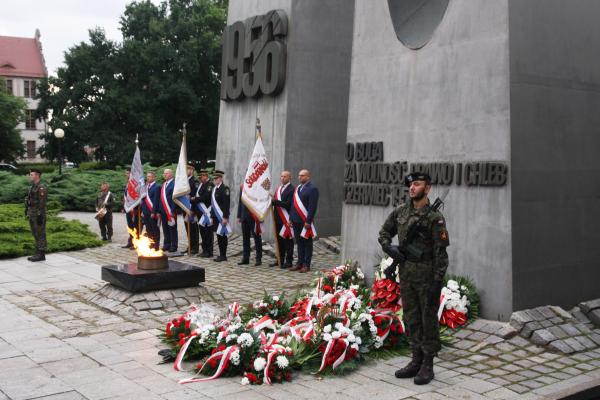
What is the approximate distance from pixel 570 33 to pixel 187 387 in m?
6.26

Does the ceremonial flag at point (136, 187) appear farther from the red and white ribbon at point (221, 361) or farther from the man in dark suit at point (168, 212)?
the red and white ribbon at point (221, 361)

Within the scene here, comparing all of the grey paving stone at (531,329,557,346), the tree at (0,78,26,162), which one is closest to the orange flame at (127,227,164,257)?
the grey paving stone at (531,329,557,346)

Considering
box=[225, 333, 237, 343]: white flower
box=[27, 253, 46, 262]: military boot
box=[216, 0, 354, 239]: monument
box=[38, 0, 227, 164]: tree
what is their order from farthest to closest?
box=[38, 0, 227, 164]: tree
box=[216, 0, 354, 239]: monument
box=[27, 253, 46, 262]: military boot
box=[225, 333, 237, 343]: white flower

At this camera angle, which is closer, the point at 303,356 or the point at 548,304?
the point at 303,356

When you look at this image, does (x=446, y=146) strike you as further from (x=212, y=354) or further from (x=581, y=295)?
(x=212, y=354)

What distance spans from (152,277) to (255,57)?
8327 mm

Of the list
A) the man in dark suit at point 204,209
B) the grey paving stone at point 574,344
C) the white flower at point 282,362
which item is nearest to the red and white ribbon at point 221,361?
the white flower at point 282,362

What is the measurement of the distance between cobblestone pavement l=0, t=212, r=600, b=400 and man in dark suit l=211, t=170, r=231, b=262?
398 centimetres

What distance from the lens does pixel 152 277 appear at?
30.0ft

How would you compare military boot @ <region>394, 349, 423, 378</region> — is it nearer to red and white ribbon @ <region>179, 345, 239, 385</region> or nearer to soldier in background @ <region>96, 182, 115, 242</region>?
red and white ribbon @ <region>179, 345, 239, 385</region>

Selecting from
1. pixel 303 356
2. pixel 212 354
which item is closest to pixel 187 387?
pixel 212 354

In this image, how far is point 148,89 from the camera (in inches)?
1534

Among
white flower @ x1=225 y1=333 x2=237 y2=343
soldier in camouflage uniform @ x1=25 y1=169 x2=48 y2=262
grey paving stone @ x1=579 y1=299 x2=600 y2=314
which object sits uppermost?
soldier in camouflage uniform @ x1=25 y1=169 x2=48 y2=262

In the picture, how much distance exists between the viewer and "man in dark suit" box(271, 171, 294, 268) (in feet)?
42.5
